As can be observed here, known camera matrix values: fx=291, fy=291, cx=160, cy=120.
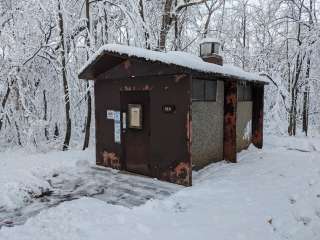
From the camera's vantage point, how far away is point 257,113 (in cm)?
1035

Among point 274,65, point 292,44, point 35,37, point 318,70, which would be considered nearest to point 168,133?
A: point 35,37

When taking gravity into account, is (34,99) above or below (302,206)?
above

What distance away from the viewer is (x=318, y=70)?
1647cm

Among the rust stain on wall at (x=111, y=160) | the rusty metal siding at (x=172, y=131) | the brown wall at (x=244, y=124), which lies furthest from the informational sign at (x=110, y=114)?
the brown wall at (x=244, y=124)

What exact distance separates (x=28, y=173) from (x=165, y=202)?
357cm

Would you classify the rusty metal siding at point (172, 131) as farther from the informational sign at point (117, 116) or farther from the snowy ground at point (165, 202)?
the informational sign at point (117, 116)

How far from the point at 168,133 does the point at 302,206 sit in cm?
287

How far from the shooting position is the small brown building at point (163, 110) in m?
6.03

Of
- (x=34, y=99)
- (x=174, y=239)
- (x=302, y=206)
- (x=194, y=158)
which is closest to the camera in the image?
(x=174, y=239)

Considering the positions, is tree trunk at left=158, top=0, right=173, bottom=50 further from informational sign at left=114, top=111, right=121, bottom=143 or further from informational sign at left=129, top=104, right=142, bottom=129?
informational sign at left=129, top=104, right=142, bottom=129

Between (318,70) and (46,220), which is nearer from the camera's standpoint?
(46,220)

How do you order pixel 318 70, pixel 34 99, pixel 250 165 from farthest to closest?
pixel 318 70
pixel 34 99
pixel 250 165

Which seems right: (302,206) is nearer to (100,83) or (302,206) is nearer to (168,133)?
(168,133)

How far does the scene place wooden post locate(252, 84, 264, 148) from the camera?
10289mm
